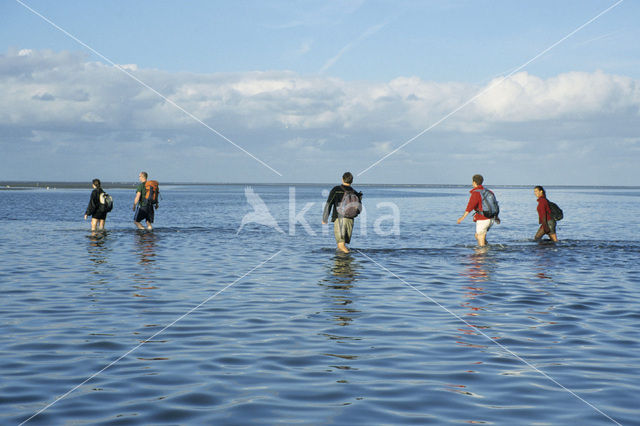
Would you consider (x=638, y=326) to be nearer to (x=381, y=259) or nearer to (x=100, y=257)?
(x=381, y=259)

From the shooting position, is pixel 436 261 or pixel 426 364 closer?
pixel 426 364

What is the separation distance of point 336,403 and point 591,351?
3.69 m

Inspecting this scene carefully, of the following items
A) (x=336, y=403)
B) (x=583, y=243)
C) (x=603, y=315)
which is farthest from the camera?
(x=583, y=243)

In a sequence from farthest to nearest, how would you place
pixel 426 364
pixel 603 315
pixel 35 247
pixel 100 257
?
pixel 35 247
pixel 100 257
pixel 603 315
pixel 426 364

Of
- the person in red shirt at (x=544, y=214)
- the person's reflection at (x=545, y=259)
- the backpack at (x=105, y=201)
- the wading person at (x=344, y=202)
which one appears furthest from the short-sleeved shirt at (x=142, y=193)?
the person's reflection at (x=545, y=259)

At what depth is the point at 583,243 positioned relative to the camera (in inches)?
914

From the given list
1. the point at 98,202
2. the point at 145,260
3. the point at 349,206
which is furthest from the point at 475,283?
the point at 98,202

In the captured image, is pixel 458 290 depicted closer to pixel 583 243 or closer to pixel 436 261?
pixel 436 261

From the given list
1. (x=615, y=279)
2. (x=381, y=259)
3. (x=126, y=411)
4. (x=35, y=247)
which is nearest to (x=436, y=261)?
(x=381, y=259)

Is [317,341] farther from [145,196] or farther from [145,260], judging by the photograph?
[145,196]

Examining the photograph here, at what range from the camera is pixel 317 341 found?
8.44m

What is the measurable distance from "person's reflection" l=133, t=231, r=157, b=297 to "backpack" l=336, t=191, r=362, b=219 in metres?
4.97

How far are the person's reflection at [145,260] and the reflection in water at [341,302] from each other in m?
3.46

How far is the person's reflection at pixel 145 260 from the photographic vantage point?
1334cm
